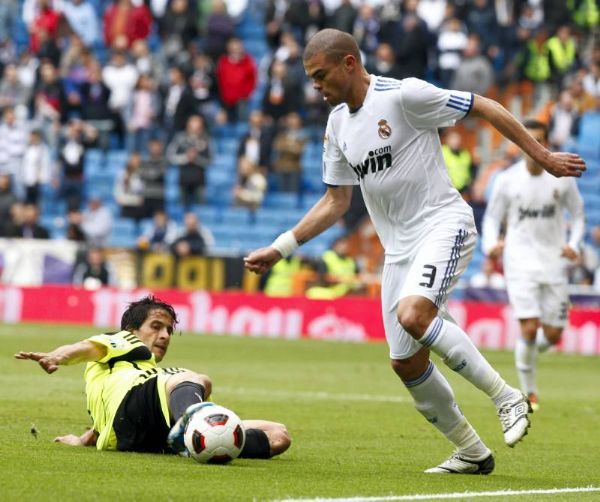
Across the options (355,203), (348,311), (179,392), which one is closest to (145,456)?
(179,392)

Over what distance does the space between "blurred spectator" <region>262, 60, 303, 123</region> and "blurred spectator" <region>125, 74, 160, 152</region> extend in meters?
2.58

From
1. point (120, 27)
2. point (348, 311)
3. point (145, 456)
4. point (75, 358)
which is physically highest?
point (120, 27)

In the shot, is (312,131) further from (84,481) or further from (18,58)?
(84,481)

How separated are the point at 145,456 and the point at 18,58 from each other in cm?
2636

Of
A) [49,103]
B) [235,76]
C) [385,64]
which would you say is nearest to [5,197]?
[49,103]

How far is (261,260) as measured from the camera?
342 inches

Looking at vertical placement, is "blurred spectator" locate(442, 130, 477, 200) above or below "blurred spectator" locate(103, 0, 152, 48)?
below

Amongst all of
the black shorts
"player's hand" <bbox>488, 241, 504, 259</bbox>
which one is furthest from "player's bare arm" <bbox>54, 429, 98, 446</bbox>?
"player's hand" <bbox>488, 241, 504, 259</bbox>

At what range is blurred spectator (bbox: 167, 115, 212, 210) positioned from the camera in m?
28.6

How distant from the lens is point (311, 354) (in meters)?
20.6

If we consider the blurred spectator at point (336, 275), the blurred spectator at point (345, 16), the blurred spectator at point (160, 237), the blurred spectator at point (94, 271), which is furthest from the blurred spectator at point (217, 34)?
the blurred spectator at point (336, 275)

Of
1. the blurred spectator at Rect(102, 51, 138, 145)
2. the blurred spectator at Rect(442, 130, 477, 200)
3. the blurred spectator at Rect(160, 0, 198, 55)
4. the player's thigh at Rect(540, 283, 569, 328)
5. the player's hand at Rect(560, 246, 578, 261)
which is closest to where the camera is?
the player's hand at Rect(560, 246, 578, 261)

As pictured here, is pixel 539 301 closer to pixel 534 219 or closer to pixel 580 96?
pixel 534 219

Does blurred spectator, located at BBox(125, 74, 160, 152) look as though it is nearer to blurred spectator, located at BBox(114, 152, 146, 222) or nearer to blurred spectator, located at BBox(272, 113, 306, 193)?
blurred spectator, located at BBox(114, 152, 146, 222)
